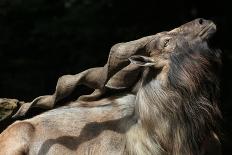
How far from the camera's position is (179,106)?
16.8 ft

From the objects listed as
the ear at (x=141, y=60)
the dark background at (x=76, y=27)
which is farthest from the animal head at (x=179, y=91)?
the dark background at (x=76, y=27)

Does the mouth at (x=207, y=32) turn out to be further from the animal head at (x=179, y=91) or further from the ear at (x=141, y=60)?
the ear at (x=141, y=60)

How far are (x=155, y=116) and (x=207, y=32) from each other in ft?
2.41

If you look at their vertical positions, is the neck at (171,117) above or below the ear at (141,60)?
below

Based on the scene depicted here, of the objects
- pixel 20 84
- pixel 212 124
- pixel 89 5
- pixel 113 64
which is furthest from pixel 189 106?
pixel 89 5

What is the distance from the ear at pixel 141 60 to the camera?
512cm

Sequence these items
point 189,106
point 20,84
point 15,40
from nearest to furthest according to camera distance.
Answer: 1. point 189,106
2. point 20,84
3. point 15,40

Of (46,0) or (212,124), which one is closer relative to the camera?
(212,124)

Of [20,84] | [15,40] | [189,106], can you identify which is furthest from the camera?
[15,40]

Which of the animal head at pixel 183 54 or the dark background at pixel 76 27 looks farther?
the dark background at pixel 76 27

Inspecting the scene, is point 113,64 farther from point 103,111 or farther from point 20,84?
point 20,84

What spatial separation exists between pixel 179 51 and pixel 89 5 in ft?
20.1

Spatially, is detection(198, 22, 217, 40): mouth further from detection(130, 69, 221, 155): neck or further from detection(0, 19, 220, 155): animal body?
detection(130, 69, 221, 155): neck

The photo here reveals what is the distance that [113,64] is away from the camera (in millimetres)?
5289
